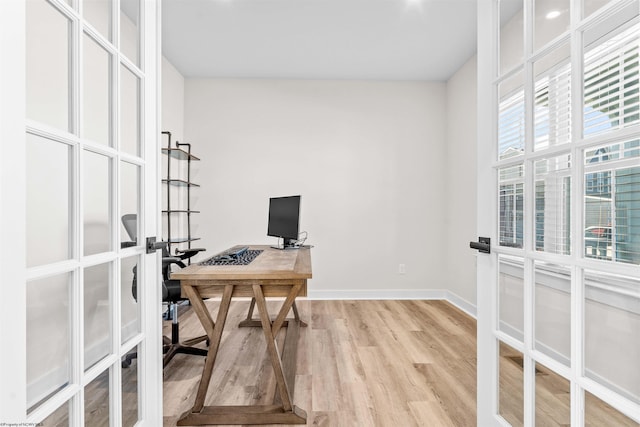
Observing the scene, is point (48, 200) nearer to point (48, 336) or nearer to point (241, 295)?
point (48, 336)

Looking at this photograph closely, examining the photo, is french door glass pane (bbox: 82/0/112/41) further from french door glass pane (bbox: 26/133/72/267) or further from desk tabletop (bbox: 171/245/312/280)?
desk tabletop (bbox: 171/245/312/280)

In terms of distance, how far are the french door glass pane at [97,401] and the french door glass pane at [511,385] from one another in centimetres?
132

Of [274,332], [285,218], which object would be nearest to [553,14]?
[274,332]

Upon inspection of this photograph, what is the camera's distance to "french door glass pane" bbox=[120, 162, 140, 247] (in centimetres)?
107

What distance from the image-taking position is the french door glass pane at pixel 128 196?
1.07 metres

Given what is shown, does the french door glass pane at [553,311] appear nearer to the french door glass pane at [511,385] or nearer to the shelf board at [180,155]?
the french door glass pane at [511,385]

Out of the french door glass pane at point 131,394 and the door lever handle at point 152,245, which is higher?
the door lever handle at point 152,245

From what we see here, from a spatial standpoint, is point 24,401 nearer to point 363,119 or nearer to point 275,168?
point 275,168

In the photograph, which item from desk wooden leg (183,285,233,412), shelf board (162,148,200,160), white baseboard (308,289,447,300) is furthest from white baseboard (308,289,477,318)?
desk wooden leg (183,285,233,412)

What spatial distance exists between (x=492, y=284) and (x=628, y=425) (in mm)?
555

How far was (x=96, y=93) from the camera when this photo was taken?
939 mm

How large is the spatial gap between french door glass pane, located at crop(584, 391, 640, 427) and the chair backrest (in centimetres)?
145

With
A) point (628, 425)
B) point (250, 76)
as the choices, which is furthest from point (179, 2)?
point (628, 425)

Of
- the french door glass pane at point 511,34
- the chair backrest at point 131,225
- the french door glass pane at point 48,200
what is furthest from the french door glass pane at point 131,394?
the french door glass pane at point 511,34
